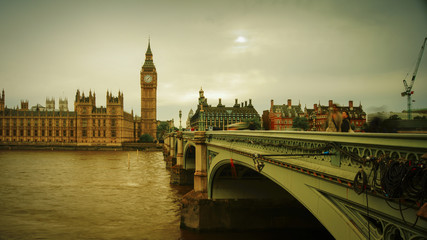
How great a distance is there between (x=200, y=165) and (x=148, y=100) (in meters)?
132

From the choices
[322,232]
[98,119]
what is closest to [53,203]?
[322,232]

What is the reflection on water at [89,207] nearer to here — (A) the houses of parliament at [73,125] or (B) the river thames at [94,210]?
(B) the river thames at [94,210]

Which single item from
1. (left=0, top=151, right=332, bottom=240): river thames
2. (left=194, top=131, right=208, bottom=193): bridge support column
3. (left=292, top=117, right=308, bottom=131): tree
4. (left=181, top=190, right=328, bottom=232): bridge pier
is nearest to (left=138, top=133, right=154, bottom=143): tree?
(left=292, top=117, right=308, bottom=131): tree

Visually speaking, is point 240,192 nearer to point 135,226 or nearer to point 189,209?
point 189,209

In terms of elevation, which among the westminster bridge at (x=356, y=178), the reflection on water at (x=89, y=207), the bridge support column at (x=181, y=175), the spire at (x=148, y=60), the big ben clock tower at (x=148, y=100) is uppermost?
the spire at (x=148, y=60)

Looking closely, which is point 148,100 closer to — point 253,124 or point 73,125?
point 73,125

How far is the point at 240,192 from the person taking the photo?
20.4 m

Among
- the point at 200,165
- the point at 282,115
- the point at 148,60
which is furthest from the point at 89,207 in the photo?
the point at 148,60

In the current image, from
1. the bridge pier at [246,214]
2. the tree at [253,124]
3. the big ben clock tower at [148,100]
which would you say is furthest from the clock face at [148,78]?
the bridge pier at [246,214]

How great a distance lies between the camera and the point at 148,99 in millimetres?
150000

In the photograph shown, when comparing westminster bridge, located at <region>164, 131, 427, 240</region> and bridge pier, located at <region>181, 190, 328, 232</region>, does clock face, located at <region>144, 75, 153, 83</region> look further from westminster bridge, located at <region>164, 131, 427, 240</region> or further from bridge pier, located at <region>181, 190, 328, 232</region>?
westminster bridge, located at <region>164, 131, 427, 240</region>

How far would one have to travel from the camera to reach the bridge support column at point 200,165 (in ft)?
71.4

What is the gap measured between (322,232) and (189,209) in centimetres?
848

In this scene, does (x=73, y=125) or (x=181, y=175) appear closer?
(x=181, y=175)
